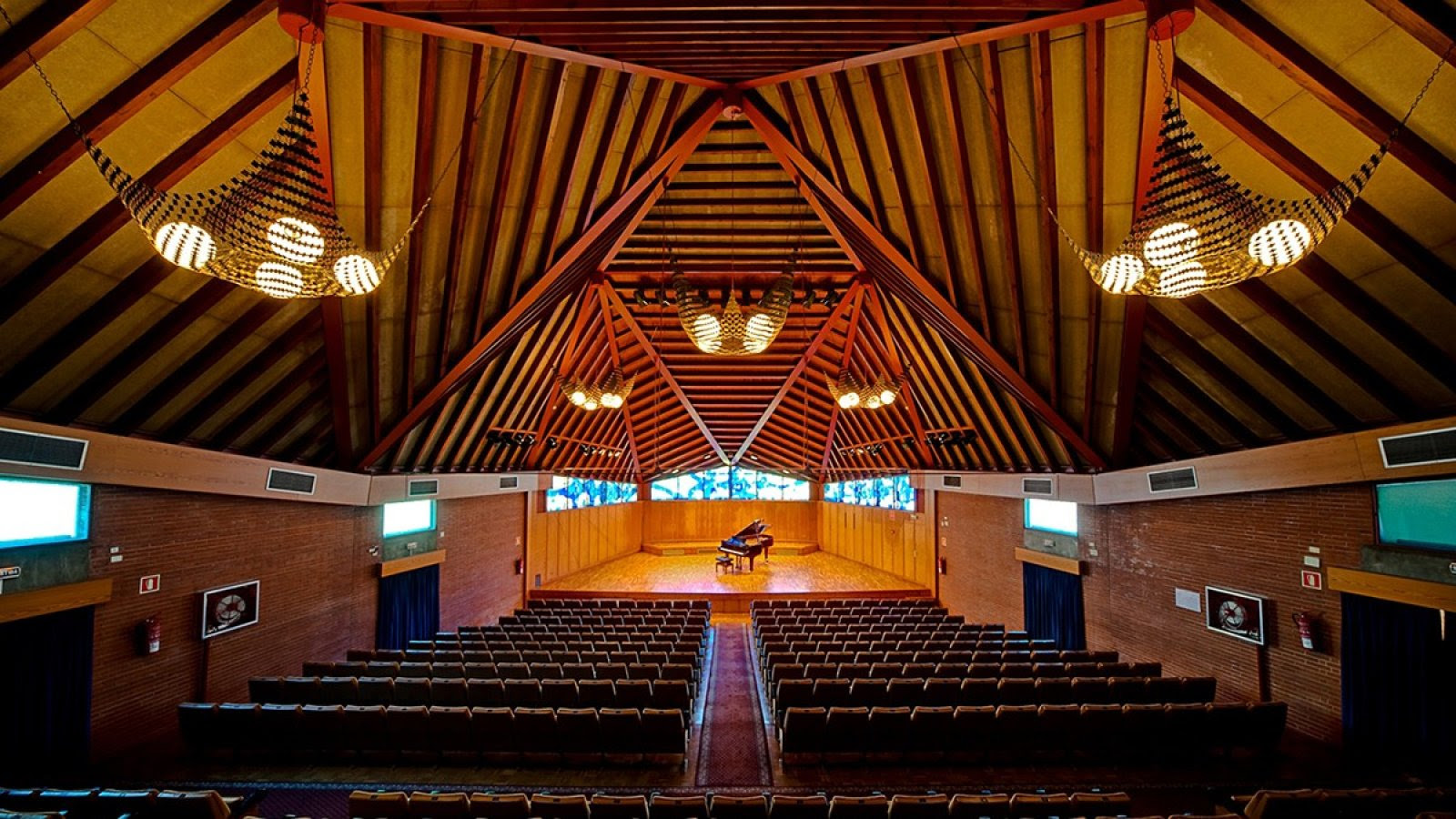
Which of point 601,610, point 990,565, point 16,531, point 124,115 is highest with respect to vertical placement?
Answer: point 124,115

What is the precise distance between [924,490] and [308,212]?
1870 cm

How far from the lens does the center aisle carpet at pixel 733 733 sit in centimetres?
716

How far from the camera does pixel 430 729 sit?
23.7 ft

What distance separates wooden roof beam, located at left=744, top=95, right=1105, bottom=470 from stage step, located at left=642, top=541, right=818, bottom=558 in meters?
19.8

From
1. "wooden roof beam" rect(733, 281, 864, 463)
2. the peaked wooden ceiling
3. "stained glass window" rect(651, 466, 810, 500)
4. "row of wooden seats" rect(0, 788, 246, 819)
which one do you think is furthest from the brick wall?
"stained glass window" rect(651, 466, 810, 500)

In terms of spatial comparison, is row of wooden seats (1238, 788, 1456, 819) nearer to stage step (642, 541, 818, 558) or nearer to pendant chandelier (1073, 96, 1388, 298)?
pendant chandelier (1073, 96, 1388, 298)

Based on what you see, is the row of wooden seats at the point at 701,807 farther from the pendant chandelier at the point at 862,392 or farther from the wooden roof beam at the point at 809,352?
the wooden roof beam at the point at 809,352

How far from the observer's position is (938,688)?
8305 mm

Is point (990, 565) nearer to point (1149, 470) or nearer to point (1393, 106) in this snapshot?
point (1149, 470)

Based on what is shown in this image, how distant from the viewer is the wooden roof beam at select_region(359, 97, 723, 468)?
383 inches

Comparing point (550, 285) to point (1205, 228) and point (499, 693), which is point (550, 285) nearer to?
point (499, 693)

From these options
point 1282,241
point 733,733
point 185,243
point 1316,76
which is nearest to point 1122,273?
point 1282,241

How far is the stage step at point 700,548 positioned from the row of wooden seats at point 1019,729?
2141cm

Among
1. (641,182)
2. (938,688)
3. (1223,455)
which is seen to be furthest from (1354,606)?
(641,182)
